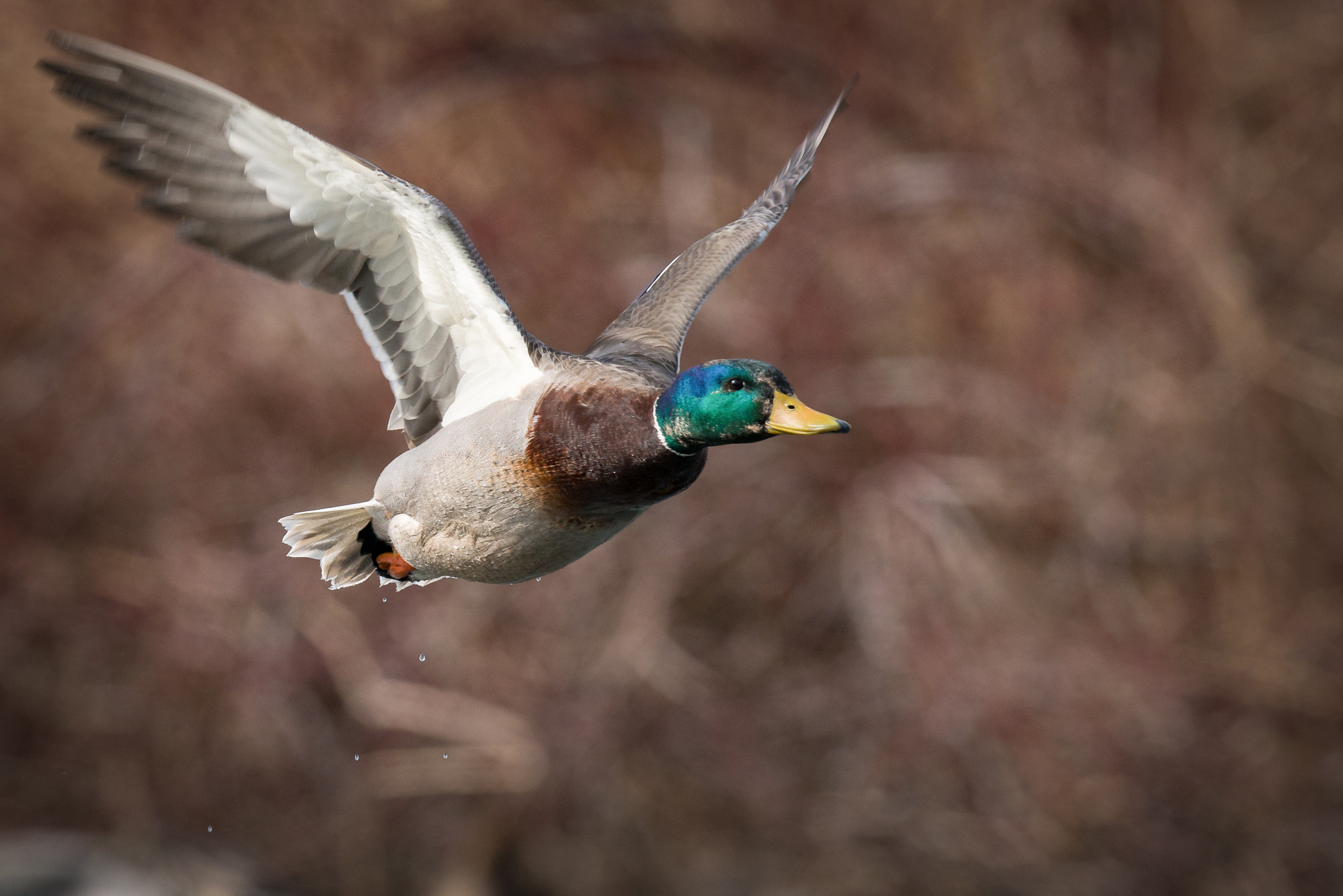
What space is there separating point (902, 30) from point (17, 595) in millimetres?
6563

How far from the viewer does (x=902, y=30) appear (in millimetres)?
9320

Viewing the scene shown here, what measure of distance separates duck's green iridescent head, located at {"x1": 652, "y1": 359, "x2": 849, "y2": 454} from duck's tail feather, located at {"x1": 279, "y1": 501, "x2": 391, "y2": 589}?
1.25m

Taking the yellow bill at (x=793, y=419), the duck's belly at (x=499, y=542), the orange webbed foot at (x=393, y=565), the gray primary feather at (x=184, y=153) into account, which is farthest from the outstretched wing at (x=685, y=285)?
the gray primary feather at (x=184, y=153)

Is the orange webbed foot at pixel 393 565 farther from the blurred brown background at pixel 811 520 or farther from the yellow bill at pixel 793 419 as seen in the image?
the blurred brown background at pixel 811 520

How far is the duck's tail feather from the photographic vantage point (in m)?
3.96

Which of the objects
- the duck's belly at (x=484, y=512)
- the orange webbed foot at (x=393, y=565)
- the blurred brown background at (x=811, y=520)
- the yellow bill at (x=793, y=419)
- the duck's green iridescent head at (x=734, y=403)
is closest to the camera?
the yellow bill at (x=793, y=419)

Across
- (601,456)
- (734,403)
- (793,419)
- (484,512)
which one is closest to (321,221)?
(484,512)

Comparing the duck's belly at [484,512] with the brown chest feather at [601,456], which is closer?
the brown chest feather at [601,456]

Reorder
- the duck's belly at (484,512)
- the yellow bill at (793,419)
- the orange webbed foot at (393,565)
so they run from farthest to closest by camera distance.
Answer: the orange webbed foot at (393,565)
the duck's belly at (484,512)
the yellow bill at (793,419)

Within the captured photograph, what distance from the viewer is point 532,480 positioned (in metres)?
3.39

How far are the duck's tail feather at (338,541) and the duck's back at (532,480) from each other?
21 centimetres

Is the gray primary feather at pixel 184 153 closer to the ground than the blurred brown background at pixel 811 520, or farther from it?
farther from it

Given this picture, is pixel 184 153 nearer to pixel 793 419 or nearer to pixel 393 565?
pixel 393 565

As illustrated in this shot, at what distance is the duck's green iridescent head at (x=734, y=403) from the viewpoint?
3068 mm
